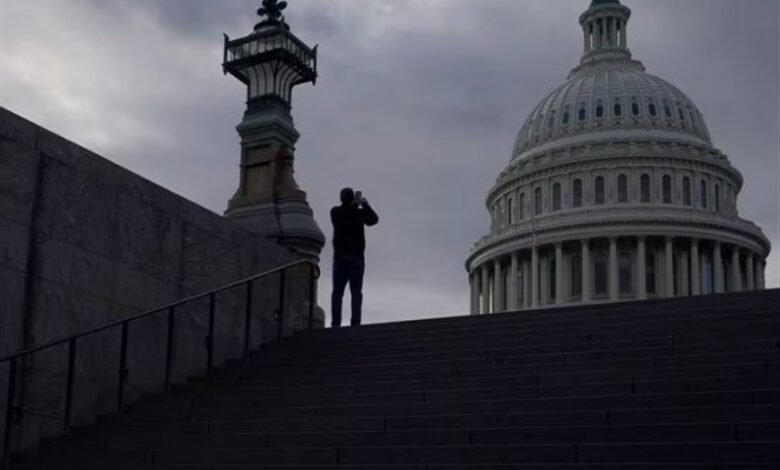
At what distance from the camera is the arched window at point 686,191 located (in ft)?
306

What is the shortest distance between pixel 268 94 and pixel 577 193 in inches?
2742

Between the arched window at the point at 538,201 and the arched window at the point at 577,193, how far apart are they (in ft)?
9.33

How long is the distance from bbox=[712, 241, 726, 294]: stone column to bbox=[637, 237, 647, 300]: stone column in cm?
521

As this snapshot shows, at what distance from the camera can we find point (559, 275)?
9056cm

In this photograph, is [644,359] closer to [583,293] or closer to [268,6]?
[268,6]

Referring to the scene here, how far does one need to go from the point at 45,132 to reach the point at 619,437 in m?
6.85

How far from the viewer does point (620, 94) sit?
10006 centimetres

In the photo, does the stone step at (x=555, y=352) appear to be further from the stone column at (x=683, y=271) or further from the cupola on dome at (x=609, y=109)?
the cupola on dome at (x=609, y=109)

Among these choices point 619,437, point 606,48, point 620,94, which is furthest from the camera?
point 606,48

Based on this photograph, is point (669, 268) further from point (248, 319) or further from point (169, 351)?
point (169, 351)

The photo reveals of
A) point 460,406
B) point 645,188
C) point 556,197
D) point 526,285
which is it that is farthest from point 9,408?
point 645,188

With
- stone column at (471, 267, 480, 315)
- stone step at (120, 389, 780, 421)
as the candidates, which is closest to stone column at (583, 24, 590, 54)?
stone column at (471, 267, 480, 315)

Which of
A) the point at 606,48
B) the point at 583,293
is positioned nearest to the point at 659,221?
the point at 583,293

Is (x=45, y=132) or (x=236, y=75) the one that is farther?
(x=236, y=75)
